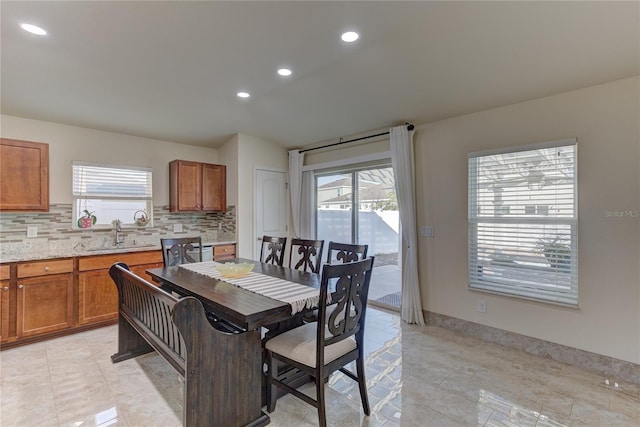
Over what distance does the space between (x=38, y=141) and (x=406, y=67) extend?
419cm

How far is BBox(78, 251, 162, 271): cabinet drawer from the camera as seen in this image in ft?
11.0

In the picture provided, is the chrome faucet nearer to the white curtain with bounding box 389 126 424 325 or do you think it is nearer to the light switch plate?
the light switch plate

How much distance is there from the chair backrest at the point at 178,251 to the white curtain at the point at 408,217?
2513 mm

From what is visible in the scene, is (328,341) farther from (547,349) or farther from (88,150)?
(88,150)

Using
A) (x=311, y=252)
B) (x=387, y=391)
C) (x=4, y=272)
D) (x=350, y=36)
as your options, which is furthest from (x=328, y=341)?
(x=4, y=272)

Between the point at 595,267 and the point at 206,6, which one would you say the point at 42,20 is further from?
the point at 595,267

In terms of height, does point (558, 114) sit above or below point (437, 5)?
below

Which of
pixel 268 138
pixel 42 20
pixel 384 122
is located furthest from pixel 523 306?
pixel 42 20

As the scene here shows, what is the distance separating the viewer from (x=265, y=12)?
1.95m

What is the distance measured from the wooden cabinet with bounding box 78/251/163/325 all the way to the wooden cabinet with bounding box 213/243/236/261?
3.33ft

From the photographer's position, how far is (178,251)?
3.34 metres

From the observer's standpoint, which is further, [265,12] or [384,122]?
[384,122]

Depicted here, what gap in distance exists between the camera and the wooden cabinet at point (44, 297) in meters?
2.99

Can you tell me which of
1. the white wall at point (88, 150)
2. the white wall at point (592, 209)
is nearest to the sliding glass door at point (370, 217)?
the white wall at point (592, 209)
